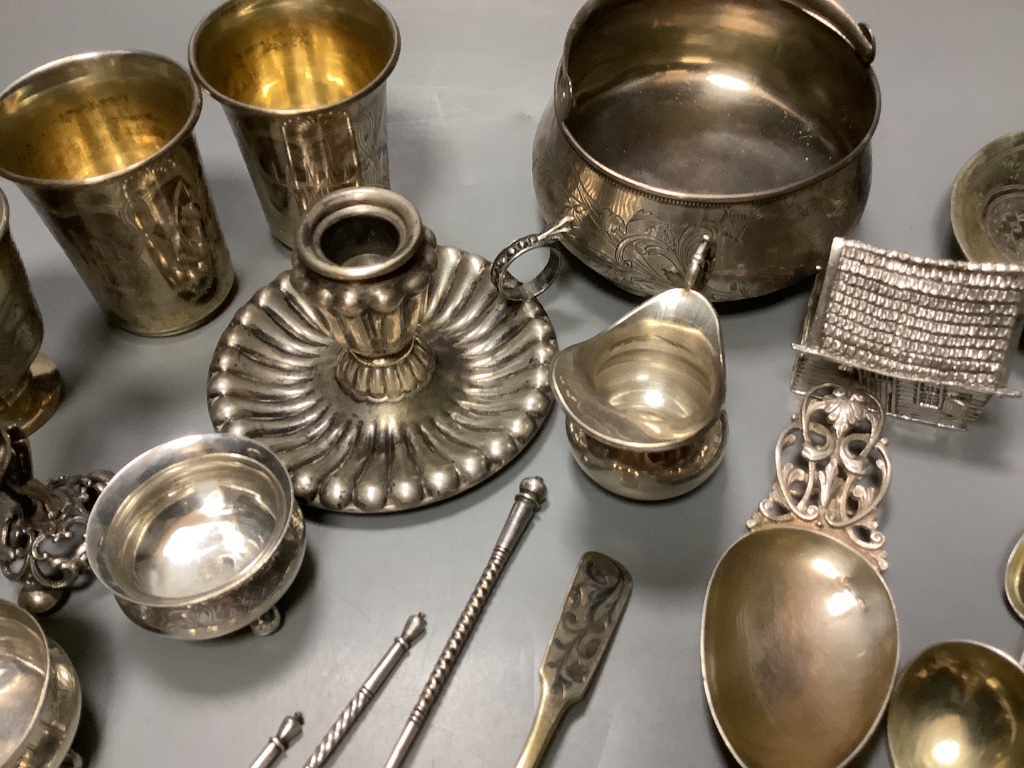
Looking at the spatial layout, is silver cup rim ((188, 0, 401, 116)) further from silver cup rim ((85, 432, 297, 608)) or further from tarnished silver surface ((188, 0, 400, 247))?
silver cup rim ((85, 432, 297, 608))

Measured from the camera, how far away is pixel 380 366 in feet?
2.56

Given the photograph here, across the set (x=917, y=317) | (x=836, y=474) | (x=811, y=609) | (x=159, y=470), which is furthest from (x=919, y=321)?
(x=159, y=470)

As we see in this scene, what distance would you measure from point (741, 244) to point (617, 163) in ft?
0.85

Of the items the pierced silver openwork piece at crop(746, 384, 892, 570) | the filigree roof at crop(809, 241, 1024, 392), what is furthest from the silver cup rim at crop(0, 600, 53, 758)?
the filigree roof at crop(809, 241, 1024, 392)

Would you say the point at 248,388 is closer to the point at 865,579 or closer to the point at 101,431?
the point at 101,431

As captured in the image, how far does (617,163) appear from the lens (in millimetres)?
958

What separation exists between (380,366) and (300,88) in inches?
16.9

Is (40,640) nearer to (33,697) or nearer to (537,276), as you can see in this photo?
(33,697)

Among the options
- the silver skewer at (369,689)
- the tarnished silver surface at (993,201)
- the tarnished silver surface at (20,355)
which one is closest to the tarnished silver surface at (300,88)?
the tarnished silver surface at (20,355)

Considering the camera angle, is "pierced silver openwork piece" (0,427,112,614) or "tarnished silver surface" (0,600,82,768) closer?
"tarnished silver surface" (0,600,82,768)

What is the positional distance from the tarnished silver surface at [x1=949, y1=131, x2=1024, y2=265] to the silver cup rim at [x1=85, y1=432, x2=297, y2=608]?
75 centimetres

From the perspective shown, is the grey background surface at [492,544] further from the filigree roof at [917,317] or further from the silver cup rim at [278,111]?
the silver cup rim at [278,111]

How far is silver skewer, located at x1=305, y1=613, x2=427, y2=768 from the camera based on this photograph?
0.63m

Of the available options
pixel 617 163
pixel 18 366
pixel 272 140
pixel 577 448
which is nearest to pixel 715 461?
pixel 577 448
